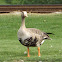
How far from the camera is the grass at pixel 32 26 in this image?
1066cm

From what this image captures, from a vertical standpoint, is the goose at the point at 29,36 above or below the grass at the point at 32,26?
above

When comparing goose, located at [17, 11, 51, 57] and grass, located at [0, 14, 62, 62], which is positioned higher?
goose, located at [17, 11, 51, 57]

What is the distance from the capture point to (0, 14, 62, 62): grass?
1066cm

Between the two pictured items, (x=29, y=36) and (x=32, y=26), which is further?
(x=32, y=26)

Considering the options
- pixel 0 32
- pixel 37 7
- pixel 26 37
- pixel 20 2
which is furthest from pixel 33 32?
pixel 20 2

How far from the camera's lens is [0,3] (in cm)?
2617

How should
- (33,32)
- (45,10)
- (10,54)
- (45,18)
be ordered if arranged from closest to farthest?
(33,32) → (10,54) → (45,18) → (45,10)

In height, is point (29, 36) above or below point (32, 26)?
above

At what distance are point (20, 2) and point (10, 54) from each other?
51.0 feet

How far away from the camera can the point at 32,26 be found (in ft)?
63.2

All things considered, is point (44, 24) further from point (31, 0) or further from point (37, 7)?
point (31, 0)

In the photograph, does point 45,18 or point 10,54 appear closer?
point 10,54

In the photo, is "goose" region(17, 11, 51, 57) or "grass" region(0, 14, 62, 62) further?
"grass" region(0, 14, 62, 62)

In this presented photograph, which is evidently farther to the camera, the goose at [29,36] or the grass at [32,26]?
the grass at [32,26]
